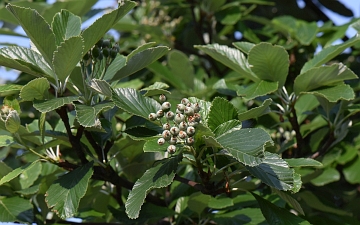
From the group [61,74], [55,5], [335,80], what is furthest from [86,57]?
[55,5]

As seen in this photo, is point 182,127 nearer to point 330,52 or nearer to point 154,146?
point 154,146

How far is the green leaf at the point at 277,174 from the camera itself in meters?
1.23

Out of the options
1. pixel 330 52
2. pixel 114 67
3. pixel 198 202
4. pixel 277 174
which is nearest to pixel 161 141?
pixel 277 174

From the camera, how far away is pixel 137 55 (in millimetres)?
1422

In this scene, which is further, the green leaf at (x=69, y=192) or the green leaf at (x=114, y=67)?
the green leaf at (x=114, y=67)

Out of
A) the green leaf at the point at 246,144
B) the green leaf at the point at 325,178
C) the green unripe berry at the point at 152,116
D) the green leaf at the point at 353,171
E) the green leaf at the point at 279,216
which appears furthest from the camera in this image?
the green leaf at the point at 353,171

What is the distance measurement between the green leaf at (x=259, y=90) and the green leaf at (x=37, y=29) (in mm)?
601

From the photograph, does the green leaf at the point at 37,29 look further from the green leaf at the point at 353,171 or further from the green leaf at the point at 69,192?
the green leaf at the point at 353,171

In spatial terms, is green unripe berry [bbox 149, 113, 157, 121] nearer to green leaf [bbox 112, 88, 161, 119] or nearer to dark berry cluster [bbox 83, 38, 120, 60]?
green leaf [bbox 112, 88, 161, 119]

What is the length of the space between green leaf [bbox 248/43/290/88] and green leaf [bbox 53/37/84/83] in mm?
577

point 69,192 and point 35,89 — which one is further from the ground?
point 35,89

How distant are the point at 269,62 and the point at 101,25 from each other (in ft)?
1.92

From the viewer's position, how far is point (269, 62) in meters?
1.67

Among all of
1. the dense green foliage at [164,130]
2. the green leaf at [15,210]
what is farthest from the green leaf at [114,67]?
the green leaf at [15,210]
